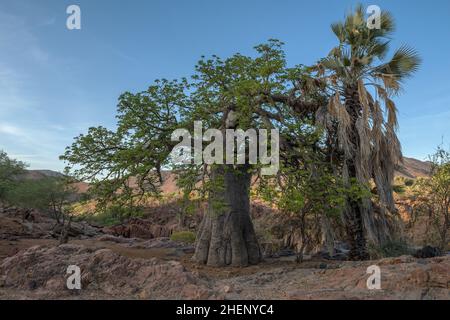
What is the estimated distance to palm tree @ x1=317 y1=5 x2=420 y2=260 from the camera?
476 inches

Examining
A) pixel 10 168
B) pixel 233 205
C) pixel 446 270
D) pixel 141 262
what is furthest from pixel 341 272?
pixel 10 168

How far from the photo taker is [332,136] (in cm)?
1295

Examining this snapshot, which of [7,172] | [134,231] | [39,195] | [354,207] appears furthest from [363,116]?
[7,172]

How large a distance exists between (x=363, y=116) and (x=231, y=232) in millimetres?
5589

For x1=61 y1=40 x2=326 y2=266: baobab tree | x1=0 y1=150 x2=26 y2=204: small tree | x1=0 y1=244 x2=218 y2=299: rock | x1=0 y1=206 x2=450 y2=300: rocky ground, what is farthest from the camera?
x1=0 y1=150 x2=26 y2=204: small tree

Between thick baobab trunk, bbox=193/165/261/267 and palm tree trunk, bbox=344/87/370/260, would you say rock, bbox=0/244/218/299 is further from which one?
palm tree trunk, bbox=344/87/370/260

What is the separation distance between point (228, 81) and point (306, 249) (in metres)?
→ 8.16

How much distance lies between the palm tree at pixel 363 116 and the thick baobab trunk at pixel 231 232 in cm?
327

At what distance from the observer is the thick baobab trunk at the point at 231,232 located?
12.6 m

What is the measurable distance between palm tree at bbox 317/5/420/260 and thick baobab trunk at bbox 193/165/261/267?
3.27 metres

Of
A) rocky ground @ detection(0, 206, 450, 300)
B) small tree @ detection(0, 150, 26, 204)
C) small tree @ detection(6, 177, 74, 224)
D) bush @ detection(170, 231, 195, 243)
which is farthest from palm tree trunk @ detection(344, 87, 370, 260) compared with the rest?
small tree @ detection(0, 150, 26, 204)

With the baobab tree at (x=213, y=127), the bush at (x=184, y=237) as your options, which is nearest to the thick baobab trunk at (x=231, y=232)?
the baobab tree at (x=213, y=127)

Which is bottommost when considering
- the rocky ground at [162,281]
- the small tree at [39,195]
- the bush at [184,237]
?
the bush at [184,237]

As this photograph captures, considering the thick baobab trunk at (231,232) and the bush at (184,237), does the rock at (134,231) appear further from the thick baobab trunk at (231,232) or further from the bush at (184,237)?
the thick baobab trunk at (231,232)
